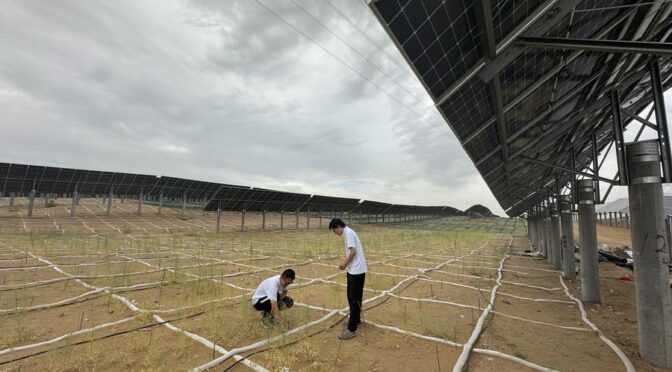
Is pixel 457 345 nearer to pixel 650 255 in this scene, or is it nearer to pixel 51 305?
pixel 650 255

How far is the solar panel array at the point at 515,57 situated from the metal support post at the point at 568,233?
1830 mm

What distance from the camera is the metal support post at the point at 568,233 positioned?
8.02 meters

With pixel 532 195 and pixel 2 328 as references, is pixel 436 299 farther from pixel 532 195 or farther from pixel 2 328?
pixel 532 195

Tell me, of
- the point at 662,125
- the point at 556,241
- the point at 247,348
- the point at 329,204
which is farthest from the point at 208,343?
the point at 329,204

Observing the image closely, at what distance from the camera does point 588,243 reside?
239 inches

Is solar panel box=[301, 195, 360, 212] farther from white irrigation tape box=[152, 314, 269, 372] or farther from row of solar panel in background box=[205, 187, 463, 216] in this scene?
white irrigation tape box=[152, 314, 269, 372]

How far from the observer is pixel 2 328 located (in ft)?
12.8

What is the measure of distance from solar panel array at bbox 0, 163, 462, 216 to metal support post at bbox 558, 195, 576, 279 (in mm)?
19775

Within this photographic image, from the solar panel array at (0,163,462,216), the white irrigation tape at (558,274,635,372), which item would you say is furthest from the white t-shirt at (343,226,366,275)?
the solar panel array at (0,163,462,216)

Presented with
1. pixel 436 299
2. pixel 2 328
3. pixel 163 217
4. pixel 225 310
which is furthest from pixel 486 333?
pixel 163 217

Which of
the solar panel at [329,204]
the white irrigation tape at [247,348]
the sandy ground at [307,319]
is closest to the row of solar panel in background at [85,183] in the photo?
the solar panel at [329,204]

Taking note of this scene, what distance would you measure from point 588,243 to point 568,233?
2255 millimetres

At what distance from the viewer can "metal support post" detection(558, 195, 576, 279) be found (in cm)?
802

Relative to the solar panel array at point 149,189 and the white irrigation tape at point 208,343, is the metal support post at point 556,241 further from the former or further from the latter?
the solar panel array at point 149,189
